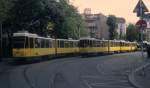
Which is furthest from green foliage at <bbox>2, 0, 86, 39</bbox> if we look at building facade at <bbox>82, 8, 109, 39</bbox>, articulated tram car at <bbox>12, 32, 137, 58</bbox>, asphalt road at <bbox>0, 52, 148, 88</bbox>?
building facade at <bbox>82, 8, 109, 39</bbox>

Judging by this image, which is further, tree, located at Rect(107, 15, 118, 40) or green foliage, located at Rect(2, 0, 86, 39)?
tree, located at Rect(107, 15, 118, 40)

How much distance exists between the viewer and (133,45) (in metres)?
115

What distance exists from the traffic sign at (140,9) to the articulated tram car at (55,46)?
21.2m

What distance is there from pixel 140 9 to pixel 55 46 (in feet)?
115

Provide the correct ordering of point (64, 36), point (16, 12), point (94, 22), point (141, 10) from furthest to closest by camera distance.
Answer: point (94, 22) < point (64, 36) < point (16, 12) < point (141, 10)

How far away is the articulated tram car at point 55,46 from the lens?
47219 mm

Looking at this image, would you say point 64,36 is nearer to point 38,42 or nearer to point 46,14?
point 46,14

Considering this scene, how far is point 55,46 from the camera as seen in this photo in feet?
202

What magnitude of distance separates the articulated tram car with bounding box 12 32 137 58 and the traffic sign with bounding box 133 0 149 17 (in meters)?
21.2

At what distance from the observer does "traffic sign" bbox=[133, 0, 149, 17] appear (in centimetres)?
2700

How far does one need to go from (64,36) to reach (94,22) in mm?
101073

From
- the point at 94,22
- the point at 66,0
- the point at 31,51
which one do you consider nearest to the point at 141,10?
the point at 31,51

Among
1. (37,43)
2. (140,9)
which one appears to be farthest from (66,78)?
(37,43)

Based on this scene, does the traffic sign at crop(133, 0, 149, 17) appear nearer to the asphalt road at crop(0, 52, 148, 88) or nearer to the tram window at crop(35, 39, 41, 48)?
the asphalt road at crop(0, 52, 148, 88)
